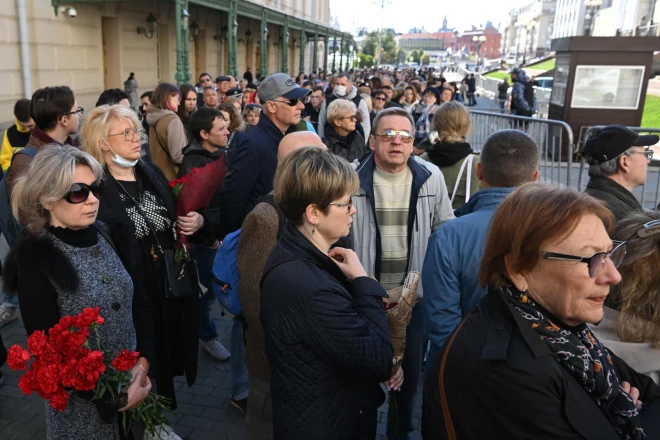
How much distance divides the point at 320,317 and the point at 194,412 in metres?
2.26

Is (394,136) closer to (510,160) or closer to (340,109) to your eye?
(510,160)

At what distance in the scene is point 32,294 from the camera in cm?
216

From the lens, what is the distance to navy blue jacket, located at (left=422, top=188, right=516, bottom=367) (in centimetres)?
247

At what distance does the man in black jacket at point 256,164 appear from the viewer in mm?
3528

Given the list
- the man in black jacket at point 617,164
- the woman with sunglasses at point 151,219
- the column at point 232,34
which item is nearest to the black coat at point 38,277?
the woman with sunglasses at point 151,219

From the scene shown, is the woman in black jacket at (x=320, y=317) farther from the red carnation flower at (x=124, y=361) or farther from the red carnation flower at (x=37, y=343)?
the red carnation flower at (x=37, y=343)

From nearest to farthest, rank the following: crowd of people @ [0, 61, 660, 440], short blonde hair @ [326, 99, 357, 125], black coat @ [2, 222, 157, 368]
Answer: crowd of people @ [0, 61, 660, 440]
black coat @ [2, 222, 157, 368]
short blonde hair @ [326, 99, 357, 125]

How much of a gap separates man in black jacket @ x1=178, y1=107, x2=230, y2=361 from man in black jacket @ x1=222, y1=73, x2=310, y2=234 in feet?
1.82

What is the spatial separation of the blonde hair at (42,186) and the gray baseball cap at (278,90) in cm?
188

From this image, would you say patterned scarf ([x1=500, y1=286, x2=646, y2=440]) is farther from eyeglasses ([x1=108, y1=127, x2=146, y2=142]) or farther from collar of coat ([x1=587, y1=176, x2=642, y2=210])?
eyeglasses ([x1=108, y1=127, x2=146, y2=142])

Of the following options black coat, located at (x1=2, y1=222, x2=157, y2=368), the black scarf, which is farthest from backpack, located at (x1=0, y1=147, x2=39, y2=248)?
the black scarf

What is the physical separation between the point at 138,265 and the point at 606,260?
2.20 m

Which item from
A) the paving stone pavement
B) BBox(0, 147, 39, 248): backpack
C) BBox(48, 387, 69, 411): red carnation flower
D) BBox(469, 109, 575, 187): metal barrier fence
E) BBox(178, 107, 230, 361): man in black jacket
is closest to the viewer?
BBox(48, 387, 69, 411): red carnation flower

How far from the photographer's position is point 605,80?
10.6 m
